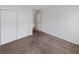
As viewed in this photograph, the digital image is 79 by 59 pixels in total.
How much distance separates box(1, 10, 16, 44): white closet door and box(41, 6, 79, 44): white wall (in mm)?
2187

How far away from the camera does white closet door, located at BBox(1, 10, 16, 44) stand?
350 centimetres

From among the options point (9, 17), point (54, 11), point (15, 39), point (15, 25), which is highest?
point (54, 11)

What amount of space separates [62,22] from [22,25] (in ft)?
6.71

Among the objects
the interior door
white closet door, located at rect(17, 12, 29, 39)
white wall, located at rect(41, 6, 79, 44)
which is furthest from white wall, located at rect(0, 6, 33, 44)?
the interior door

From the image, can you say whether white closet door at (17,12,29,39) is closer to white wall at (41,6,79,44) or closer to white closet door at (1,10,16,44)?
white closet door at (1,10,16,44)

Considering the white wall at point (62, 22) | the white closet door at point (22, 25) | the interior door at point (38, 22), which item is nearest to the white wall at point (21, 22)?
the white closet door at point (22, 25)

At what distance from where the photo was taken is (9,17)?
12.3 ft

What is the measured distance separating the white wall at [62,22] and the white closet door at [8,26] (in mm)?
2187

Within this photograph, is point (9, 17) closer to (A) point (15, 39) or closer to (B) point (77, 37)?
(A) point (15, 39)

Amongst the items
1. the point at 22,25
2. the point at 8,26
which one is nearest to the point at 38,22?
the point at 22,25

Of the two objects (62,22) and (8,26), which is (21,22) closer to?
(8,26)
